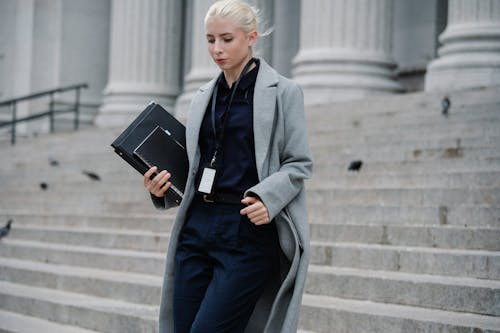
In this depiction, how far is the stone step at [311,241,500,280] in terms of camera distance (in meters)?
6.07

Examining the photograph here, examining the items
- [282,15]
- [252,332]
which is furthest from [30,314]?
[282,15]

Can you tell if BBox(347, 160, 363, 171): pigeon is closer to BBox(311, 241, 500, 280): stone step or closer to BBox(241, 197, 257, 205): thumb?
BBox(311, 241, 500, 280): stone step

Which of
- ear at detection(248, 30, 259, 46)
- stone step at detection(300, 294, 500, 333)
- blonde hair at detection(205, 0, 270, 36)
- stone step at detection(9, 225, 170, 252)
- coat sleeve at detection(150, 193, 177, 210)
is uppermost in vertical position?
blonde hair at detection(205, 0, 270, 36)

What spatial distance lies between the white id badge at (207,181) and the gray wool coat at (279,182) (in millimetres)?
108

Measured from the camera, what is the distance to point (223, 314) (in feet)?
11.2

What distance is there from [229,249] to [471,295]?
261 cm

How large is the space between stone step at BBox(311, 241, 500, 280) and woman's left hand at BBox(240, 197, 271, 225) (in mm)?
2952

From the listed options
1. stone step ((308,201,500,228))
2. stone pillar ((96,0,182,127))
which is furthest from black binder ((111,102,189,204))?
stone pillar ((96,0,182,127))

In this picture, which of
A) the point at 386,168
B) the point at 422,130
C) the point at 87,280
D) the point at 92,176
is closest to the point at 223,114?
the point at 87,280

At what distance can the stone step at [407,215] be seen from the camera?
680 cm

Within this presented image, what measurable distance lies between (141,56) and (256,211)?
50.1 feet

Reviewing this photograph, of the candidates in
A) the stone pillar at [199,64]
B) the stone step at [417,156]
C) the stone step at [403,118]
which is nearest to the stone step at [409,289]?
the stone step at [417,156]

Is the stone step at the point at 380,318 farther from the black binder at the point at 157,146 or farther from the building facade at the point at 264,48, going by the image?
the black binder at the point at 157,146

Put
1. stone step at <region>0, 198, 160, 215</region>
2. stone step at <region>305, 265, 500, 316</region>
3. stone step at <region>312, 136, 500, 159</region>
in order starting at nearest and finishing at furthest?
1. stone step at <region>305, 265, 500, 316</region>
2. stone step at <region>312, 136, 500, 159</region>
3. stone step at <region>0, 198, 160, 215</region>
